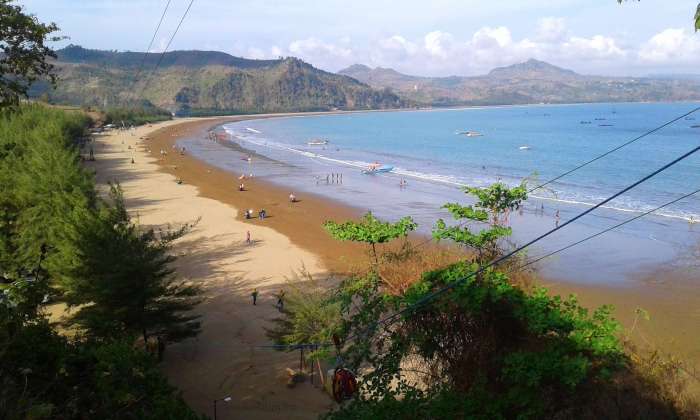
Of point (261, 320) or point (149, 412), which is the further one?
point (261, 320)

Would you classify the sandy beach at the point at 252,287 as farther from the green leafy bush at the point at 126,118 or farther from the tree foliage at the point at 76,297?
the green leafy bush at the point at 126,118

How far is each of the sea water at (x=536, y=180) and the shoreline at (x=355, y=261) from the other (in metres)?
1.40

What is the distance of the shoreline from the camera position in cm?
1672

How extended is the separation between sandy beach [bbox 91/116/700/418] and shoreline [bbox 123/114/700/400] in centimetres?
6

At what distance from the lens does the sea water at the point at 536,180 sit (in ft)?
85.6

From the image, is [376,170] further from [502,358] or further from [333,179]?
[502,358]

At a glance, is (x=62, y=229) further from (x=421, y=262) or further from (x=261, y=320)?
(x=421, y=262)

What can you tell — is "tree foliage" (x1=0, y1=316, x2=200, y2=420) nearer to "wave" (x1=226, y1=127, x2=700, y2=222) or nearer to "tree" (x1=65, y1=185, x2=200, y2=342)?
"tree" (x1=65, y1=185, x2=200, y2=342)

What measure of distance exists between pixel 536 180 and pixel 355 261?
2614 centimetres

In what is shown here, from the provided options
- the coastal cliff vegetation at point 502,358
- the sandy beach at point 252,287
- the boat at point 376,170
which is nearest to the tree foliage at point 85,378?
the coastal cliff vegetation at point 502,358

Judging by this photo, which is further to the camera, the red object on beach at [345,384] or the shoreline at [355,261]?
the shoreline at [355,261]

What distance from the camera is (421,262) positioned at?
11094 millimetres

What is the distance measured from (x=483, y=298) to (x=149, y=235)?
10840 millimetres

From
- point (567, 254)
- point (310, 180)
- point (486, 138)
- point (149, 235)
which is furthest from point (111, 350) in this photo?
point (486, 138)
